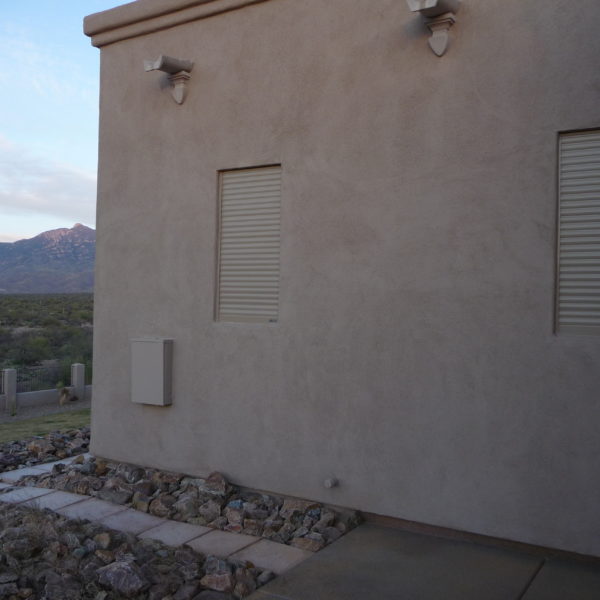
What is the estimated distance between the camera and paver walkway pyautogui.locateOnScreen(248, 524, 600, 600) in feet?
14.1

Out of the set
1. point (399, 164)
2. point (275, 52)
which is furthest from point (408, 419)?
point (275, 52)

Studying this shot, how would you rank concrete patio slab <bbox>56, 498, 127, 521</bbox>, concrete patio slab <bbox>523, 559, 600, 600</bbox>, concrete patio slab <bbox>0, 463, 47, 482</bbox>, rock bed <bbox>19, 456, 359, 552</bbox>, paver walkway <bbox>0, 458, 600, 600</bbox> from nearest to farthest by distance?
concrete patio slab <bbox>523, 559, 600, 600</bbox>
paver walkway <bbox>0, 458, 600, 600</bbox>
rock bed <bbox>19, 456, 359, 552</bbox>
concrete patio slab <bbox>56, 498, 127, 521</bbox>
concrete patio slab <bbox>0, 463, 47, 482</bbox>

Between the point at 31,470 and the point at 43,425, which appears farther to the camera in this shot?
the point at 43,425

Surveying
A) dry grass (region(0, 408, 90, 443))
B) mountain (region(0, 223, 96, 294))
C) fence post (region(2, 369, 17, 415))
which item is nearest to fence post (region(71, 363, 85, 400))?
fence post (region(2, 369, 17, 415))

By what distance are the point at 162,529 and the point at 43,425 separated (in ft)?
22.2

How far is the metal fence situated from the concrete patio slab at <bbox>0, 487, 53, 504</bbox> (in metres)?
8.94

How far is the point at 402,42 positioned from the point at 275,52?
135 cm

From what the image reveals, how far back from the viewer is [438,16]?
17.2ft

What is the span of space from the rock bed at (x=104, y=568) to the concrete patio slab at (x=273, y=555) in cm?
13

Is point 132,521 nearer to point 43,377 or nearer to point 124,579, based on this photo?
point 124,579

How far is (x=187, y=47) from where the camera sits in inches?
276

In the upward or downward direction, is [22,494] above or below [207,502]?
below

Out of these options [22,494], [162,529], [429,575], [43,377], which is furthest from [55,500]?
[43,377]

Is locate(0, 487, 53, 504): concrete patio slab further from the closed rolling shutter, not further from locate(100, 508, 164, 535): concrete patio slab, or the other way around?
the closed rolling shutter
